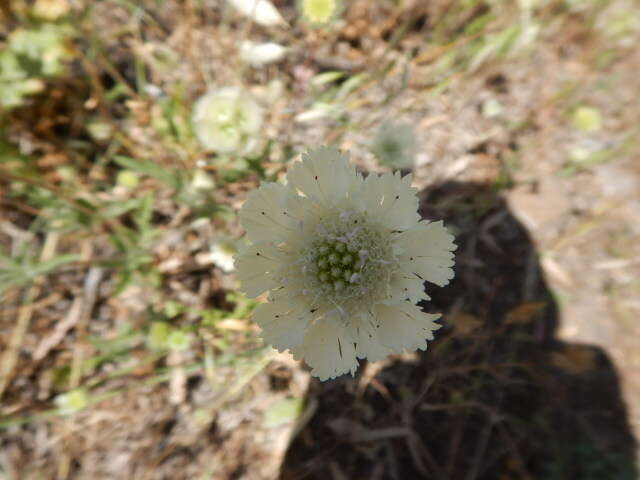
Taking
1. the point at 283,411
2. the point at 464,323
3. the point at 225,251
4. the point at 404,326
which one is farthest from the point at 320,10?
the point at 283,411

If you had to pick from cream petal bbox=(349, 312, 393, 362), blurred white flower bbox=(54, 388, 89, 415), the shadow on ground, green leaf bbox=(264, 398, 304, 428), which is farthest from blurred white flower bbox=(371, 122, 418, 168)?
blurred white flower bbox=(54, 388, 89, 415)

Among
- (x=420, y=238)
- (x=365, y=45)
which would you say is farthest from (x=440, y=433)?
(x=365, y=45)

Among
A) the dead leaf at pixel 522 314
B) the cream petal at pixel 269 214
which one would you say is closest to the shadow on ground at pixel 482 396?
the dead leaf at pixel 522 314

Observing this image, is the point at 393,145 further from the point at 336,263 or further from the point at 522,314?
the point at 522,314

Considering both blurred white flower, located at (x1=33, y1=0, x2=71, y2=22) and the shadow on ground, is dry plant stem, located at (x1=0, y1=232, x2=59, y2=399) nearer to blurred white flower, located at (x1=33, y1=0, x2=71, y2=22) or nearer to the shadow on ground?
blurred white flower, located at (x1=33, y1=0, x2=71, y2=22)

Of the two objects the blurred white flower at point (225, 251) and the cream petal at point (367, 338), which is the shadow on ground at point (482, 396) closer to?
the blurred white flower at point (225, 251)

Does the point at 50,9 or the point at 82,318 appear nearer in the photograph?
the point at 50,9

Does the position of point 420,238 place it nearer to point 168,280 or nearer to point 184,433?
point 168,280
